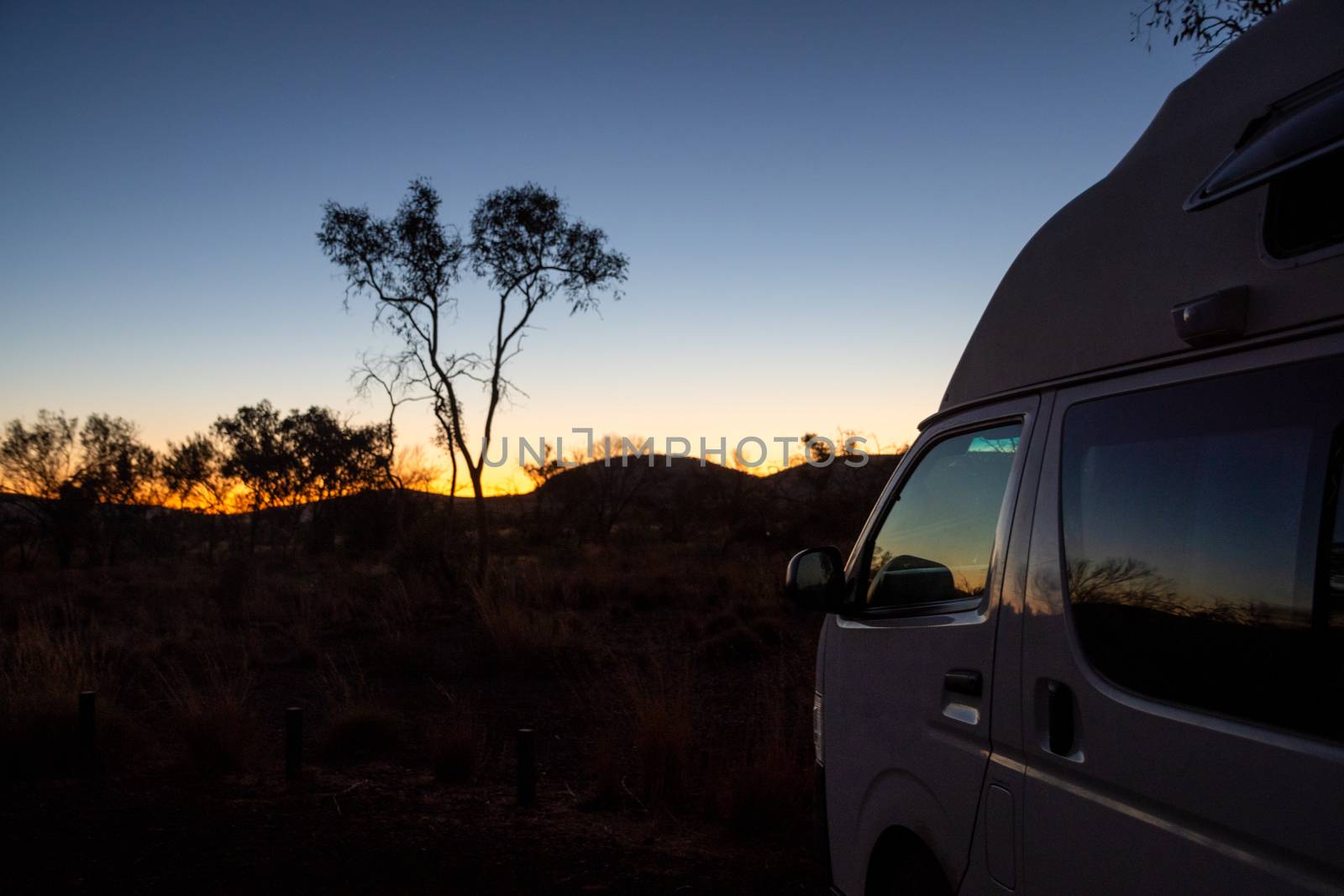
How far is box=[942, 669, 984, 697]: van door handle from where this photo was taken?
2172 millimetres

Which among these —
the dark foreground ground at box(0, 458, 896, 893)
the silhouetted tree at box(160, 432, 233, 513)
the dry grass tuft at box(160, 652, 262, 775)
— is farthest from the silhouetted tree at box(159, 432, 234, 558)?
the dry grass tuft at box(160, 652, 262, 775)

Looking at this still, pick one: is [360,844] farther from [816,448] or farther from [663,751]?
[816,448]

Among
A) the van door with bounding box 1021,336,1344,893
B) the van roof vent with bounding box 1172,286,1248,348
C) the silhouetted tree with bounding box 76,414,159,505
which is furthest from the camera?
the silhouetted tree with bounding box 76,414,159,505

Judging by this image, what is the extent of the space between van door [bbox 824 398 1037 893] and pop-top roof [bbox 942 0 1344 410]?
0.25 metres

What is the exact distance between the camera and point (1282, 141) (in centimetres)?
151

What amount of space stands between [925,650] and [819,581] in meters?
0.60

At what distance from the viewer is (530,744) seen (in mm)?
6113

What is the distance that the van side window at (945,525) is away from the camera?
2.41 metres

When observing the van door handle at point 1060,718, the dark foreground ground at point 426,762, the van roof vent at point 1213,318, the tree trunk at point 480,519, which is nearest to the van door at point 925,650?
the van door handle at point 1060,718

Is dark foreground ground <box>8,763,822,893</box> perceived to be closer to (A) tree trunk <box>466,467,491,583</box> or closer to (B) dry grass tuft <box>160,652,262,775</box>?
(B) dry grass tuft <box>160,652,262,775</box>

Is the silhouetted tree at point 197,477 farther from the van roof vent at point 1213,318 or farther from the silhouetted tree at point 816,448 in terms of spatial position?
the van roof vent at point 1213,318

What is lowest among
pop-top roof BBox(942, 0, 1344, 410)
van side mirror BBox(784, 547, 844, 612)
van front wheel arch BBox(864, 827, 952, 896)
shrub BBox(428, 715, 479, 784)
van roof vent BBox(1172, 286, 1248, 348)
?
shrub BBox(428, 715, 479, 784)

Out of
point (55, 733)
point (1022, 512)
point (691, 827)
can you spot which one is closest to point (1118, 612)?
point (1022, 512)

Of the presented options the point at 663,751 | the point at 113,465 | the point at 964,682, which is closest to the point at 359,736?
the point at 663,751
